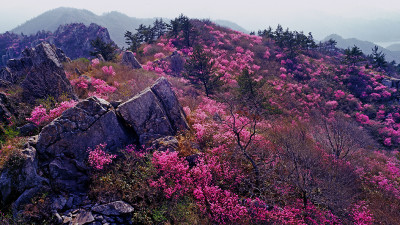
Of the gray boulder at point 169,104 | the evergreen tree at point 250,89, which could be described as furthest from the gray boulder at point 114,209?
the evergreen tree at point 250,89

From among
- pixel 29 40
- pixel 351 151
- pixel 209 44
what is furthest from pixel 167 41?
pixel 29 40

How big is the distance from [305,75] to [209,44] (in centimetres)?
1895

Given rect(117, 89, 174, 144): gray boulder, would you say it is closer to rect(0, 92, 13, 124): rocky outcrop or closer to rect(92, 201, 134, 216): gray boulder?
rect(92, 201, 134, 216): gray boulder

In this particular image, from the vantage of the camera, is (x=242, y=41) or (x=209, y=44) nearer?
(x=209, y=44)

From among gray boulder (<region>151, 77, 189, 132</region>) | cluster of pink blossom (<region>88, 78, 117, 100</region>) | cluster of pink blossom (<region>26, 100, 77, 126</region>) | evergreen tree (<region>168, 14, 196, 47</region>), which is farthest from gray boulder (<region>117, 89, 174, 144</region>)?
evergreen tree (<region>168, 14, 196, 47</region>)

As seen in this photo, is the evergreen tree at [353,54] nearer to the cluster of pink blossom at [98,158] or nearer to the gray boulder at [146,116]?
the gray boulder at [146,116]

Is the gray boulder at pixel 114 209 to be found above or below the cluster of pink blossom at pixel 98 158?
below

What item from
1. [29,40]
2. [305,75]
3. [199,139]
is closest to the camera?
[199,139]

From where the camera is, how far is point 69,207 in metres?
6.09

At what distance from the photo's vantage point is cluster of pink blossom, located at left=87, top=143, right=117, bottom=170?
7.18m

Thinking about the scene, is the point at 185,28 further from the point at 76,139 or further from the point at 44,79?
the point at 76,139

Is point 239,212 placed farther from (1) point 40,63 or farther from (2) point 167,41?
(2) point 167,41

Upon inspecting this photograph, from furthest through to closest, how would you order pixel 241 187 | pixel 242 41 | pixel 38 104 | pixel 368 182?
1. pixel 242 41
2. pixel 368 182
3. pixel 38 104
4. pixel 241 187

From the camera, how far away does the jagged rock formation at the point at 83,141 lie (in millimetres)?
5984
